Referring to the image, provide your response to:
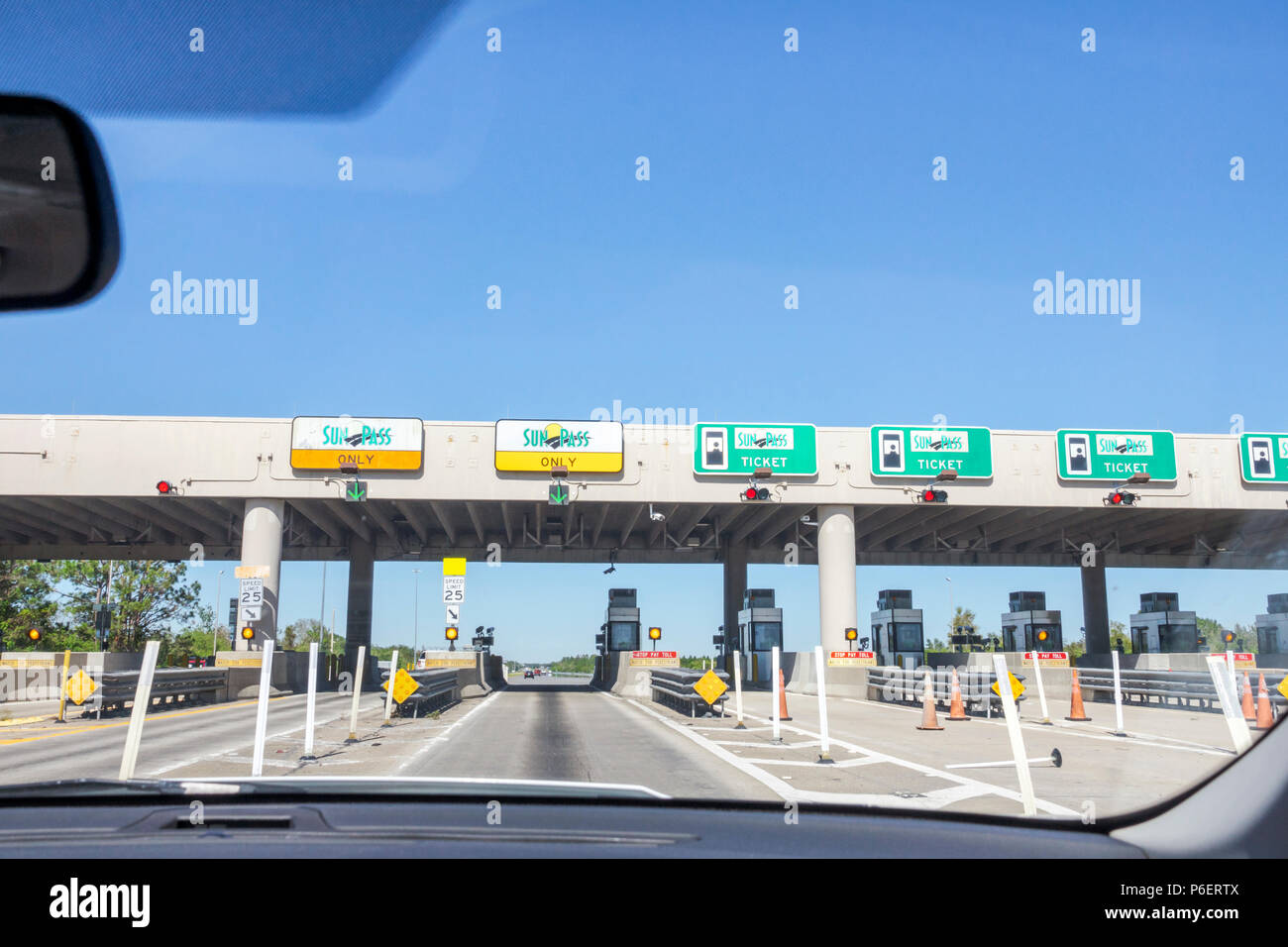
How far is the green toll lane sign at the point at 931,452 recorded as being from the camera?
31.6 meters

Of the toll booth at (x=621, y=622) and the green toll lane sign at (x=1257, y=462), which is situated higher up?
the green toll lane sign at (x=1257, y=462)

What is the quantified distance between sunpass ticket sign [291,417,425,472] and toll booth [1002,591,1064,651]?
24.2 m

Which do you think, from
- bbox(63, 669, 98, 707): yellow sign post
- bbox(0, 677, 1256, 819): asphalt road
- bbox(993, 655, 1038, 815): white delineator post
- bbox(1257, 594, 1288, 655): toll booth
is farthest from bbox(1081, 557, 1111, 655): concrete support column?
bbox(1257, 594, 1288, 655): toll booth

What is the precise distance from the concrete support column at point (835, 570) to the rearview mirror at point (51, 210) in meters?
30.5

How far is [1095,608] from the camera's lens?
45.6 m

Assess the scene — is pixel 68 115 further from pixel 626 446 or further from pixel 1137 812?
pixel 626 446

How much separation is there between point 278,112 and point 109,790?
138 inches

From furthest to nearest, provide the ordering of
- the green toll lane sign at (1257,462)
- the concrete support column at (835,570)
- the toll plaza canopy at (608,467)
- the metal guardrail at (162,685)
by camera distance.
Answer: the concrete support column at (835,570)
the toll plaza canopy at (608,467)
the metal guardrail at (162,685)
the green toll lane sign at (1257,462)

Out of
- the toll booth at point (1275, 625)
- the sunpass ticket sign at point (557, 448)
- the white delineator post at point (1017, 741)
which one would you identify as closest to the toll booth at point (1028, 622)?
the sunpass ticket sign at point (557, 448)

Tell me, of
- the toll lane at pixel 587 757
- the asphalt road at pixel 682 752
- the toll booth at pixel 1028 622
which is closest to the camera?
the asphalt road at pixel 682 752

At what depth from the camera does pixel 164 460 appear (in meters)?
30.6

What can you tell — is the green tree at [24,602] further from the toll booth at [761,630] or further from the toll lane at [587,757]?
the toll lane at [587,757]

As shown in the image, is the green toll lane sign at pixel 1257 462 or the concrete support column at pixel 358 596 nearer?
the green toll lane sign at pixel 1257 462

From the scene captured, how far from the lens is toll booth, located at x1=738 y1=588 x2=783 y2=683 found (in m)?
39.5
